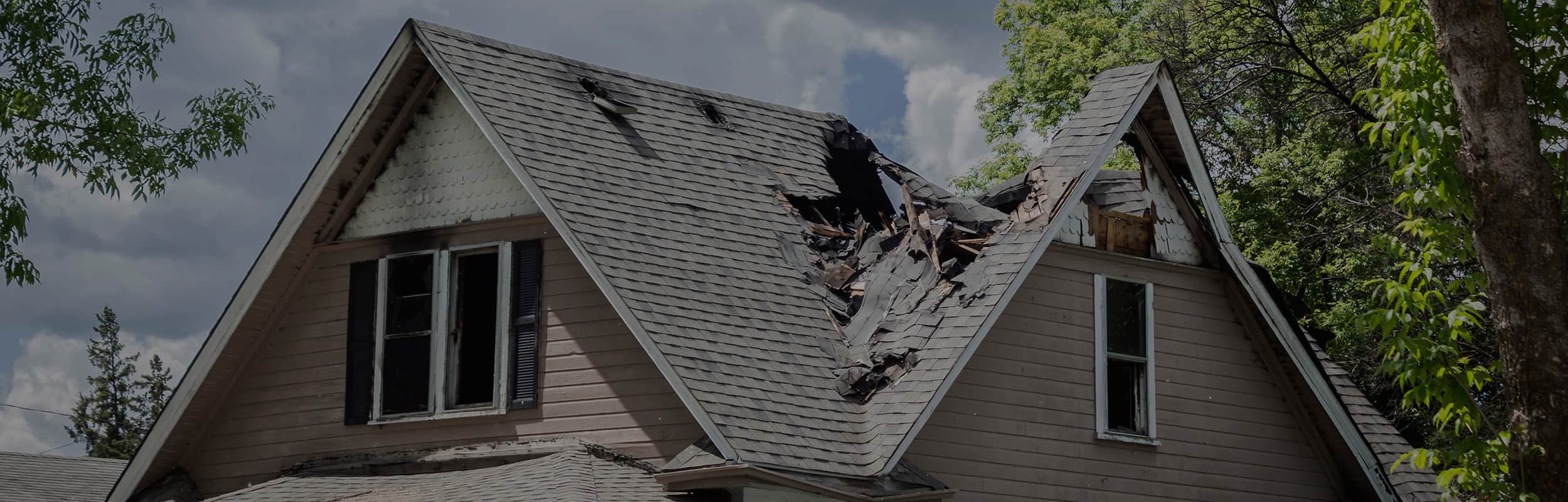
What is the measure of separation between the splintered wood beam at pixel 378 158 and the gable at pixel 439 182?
0.14 feet

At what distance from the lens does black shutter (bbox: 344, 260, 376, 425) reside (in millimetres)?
13953

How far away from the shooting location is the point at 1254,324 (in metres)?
15.6

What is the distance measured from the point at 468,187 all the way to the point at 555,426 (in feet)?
7.62

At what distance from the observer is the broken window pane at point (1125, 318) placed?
14.9 m

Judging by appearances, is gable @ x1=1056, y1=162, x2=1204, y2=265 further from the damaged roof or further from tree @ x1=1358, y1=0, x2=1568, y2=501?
the damaged roof

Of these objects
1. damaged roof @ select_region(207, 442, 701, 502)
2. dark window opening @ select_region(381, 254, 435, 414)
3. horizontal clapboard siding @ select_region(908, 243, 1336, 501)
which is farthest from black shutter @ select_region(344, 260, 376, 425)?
horizontal clapboard siding @ select_region(908, 243, 1336, 501)

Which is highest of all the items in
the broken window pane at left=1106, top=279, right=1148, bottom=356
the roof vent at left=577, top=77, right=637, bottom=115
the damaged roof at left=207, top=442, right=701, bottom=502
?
the roof vent at left=577, top=77, right=637, bottom=115

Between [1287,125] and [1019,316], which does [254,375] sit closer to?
[1019,316]

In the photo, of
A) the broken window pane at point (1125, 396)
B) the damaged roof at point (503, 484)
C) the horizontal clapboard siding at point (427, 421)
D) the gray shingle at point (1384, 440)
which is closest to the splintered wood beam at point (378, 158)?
the horizontal clapboard siding at point (427, 421)

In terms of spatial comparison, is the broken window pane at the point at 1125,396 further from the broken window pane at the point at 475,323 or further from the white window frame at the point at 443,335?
the broken window pane at the point at 475,323

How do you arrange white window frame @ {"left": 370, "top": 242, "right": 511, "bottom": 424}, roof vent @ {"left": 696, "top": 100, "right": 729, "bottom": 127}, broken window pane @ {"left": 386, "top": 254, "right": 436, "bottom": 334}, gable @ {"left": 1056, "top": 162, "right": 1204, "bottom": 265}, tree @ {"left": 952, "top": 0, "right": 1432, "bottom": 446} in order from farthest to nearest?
tree @ {"left": 952, "top": 0, "right": 1432, "bottom": 446}
roof vent @ {"left": 696, "top": 100, "right": 729, "bottom": 127}
gable @ {"left": 1056, "top": 162, "right": 1204, "bottom": 265}
broken window pane @ {"left": 386, "top": 254, "right": 436, "bottom": 334}
white window frame @ {"left": 370, "top": 242, "right": 511, "bottom": 424}

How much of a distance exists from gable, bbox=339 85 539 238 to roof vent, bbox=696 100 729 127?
303 centimetres

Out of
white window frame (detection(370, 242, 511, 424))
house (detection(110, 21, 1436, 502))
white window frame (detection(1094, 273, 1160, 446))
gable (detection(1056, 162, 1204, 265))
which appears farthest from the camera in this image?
gable (detection(1056, 162, 1204, 265))

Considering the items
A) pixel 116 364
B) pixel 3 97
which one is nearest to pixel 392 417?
pixel 3 97
